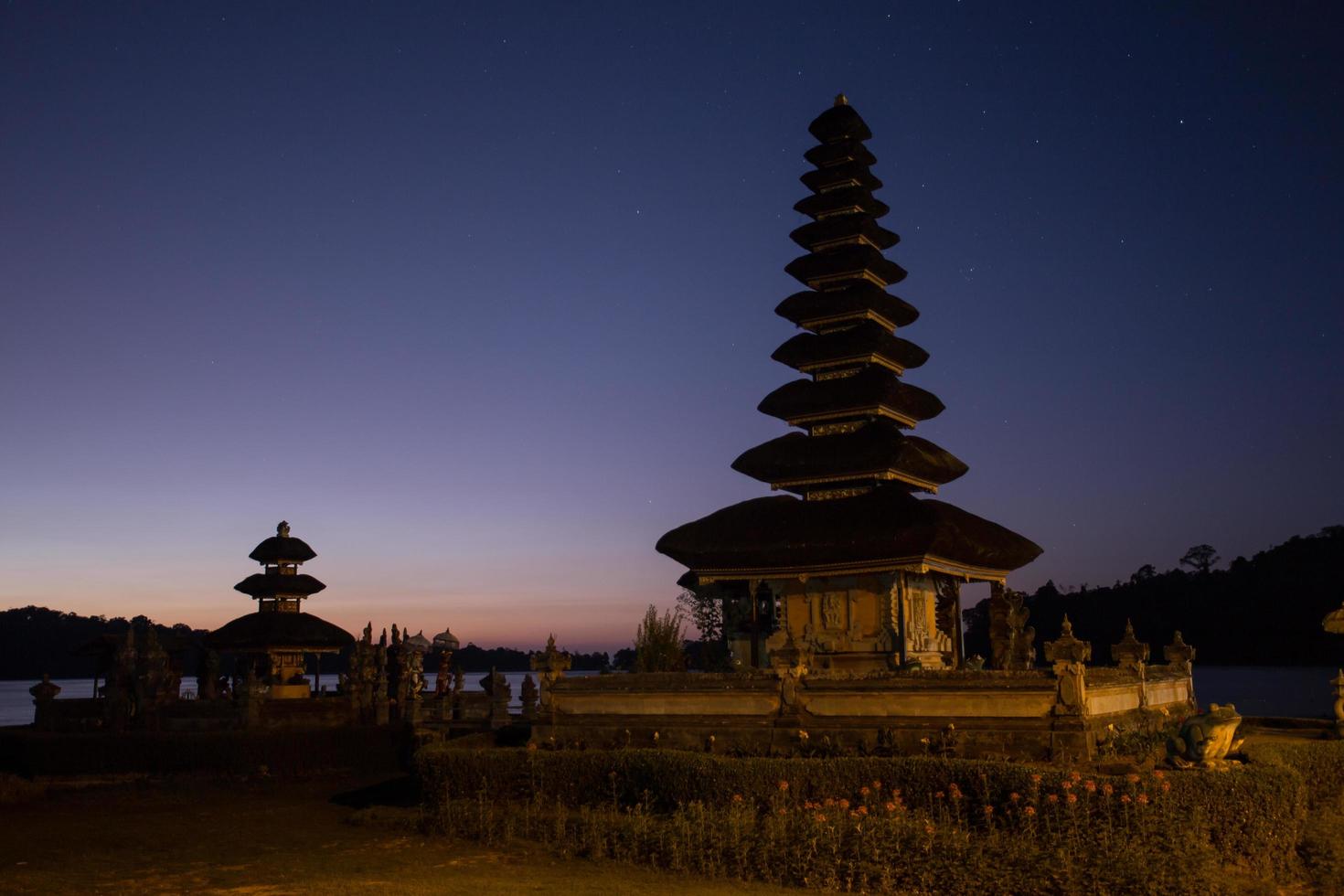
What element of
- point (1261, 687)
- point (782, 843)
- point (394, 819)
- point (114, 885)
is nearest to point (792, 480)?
point (394, 819)

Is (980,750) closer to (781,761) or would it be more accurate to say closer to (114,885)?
(781,761)

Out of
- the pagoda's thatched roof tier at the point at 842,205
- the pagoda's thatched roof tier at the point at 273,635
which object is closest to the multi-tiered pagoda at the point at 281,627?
the pagoda's thatched roof tier at the point at 273,635

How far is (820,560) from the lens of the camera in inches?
1166

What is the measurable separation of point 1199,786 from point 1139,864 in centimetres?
234

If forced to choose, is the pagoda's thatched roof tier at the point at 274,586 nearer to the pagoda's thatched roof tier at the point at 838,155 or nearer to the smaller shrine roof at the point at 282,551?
the smaller shrine roof at the point at 282,551

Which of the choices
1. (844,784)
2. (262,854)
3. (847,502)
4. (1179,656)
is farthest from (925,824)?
(1179,656)

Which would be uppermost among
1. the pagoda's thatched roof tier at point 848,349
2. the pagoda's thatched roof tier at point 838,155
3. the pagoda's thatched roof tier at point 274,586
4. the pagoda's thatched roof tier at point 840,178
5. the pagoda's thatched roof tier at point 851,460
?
the pagoda's thatched roof tier at point 838,155

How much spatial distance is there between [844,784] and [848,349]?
706 inches

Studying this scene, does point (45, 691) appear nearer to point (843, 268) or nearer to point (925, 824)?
point (843, 268)

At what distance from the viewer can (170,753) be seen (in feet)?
107

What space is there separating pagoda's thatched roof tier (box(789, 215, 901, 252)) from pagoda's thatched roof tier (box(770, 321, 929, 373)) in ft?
9.68

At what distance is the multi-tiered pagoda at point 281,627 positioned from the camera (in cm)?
4669

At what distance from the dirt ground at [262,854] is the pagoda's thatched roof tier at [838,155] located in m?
23.5

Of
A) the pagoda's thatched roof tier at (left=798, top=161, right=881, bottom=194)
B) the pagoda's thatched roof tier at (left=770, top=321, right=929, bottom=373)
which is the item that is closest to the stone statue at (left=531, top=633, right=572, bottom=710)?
the pagoda's thatched roof tier at (left=770, top=321, right=929, bottom=373)
